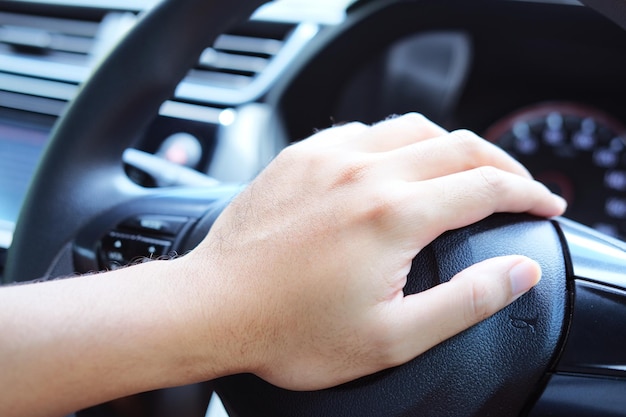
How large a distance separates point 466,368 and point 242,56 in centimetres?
112

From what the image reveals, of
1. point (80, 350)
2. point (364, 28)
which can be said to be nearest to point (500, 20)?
point (364, 28)

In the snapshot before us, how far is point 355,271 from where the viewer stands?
1.88ft

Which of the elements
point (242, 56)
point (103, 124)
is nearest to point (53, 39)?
point (242, 56)

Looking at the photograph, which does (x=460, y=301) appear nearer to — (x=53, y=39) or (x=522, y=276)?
(x=522, y=276)

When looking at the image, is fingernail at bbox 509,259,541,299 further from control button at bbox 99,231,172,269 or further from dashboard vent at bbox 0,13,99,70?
dashboard vent at bbox 0,13,99,70

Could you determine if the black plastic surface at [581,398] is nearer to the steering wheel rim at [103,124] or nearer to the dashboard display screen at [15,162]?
the steering wheel rim at [103,124]

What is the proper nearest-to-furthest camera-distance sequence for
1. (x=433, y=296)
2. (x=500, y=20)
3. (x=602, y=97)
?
1. (x=433, y=296)
2. (x=500, y=20)
3. (x=602, y=97)

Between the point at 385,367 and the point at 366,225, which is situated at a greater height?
the point at 366,225

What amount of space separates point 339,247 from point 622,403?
25 centimetres

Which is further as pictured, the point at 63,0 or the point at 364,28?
the point at 63,0

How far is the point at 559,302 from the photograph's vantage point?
615mm

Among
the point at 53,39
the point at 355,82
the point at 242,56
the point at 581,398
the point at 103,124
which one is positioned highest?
the point at 53,39

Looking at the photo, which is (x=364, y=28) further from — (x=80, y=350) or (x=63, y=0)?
(x=80, y=350)

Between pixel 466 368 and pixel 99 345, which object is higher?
pixel 99 345
